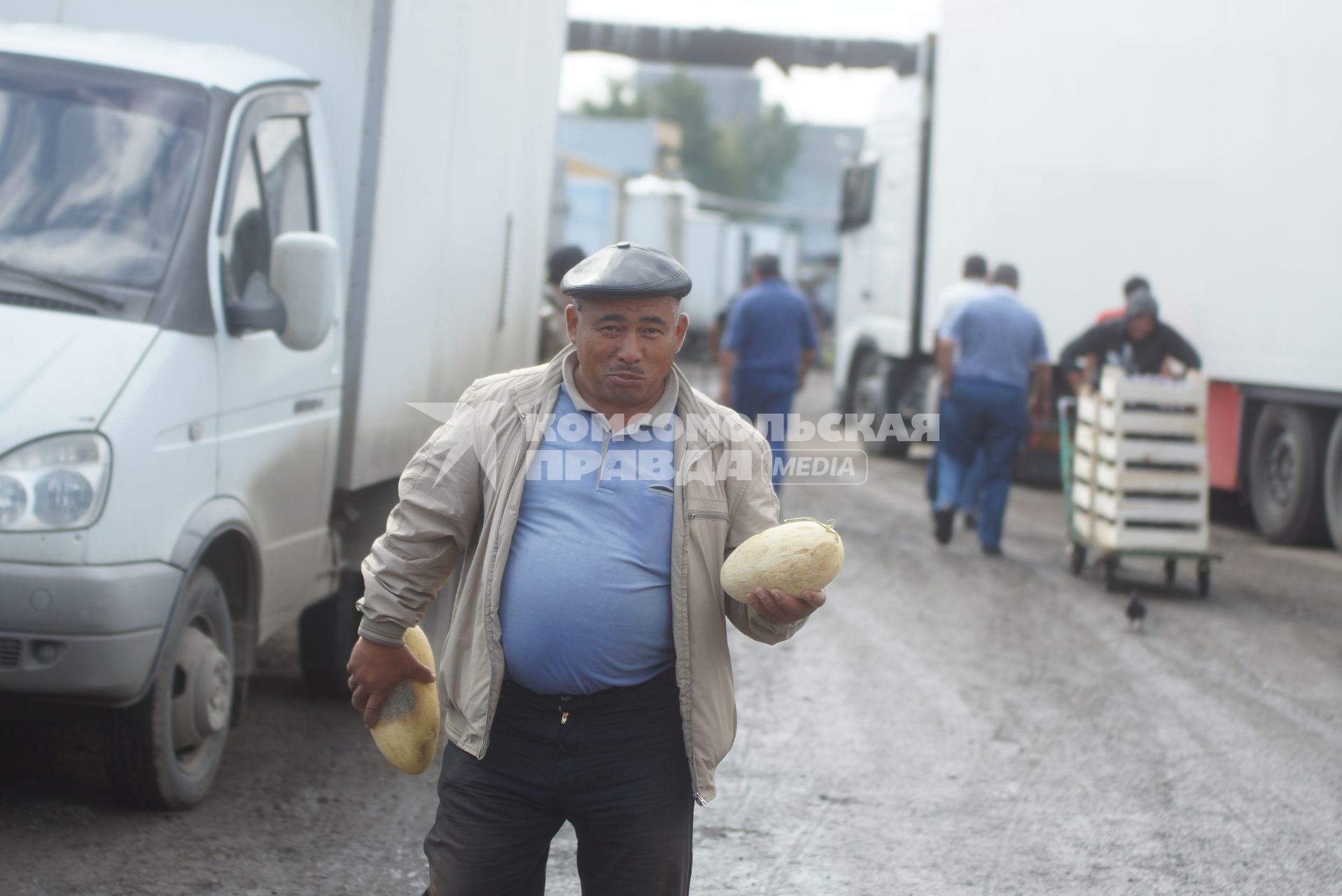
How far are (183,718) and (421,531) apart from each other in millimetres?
2316

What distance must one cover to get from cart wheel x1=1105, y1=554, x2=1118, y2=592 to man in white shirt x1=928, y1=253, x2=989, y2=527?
142 centimetres

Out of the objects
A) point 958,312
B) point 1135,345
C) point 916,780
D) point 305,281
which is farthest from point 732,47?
point 305,281

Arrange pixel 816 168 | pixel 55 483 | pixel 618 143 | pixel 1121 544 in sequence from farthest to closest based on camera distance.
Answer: pixel 816 168
pixel 618 143
pixel 1121 544
pixel 55 483

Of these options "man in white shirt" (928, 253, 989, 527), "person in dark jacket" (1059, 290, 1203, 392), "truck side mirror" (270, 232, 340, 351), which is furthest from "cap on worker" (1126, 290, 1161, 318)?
"truck side mirror" (270, 232, 340, 351)

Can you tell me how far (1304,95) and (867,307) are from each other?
7296 millimetres

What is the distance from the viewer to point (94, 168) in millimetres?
5500

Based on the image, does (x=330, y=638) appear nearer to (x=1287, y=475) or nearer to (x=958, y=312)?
(x=958, y=312)

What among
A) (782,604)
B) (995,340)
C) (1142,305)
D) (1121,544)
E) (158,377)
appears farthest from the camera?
(995,340)

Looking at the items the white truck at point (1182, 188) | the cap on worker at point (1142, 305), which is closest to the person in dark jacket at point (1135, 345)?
the cap on worker at point (1142, 305)

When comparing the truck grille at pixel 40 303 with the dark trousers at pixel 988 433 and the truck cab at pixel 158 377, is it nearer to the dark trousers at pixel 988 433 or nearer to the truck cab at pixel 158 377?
the truck cab at pixel 158 377

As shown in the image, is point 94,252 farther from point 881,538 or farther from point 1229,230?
point 1229,230

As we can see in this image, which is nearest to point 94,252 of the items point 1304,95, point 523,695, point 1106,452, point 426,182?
point 426,182

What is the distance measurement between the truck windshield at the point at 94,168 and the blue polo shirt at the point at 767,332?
6.95 metres

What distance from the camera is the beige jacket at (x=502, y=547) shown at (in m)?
3.31
